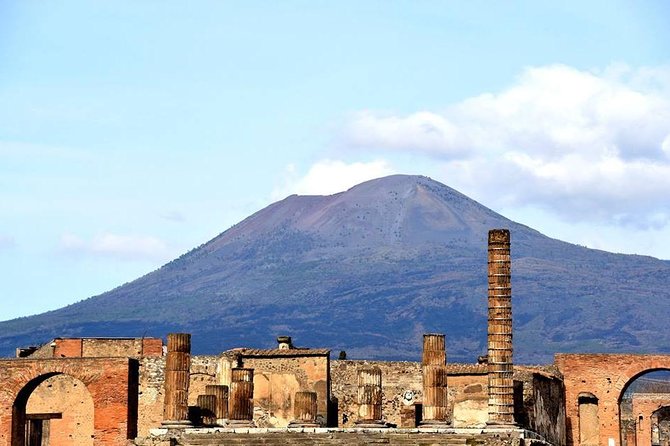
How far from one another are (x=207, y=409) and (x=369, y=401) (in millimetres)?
4807

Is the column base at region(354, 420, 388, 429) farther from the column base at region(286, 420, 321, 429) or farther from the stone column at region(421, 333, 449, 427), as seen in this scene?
the column base at region(286, 420, 321, 429)

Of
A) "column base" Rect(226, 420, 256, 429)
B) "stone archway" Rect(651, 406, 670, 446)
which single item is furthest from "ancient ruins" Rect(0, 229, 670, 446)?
"stone archway" Rect(651, 406, 670, 446)

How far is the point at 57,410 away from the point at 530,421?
13029mm

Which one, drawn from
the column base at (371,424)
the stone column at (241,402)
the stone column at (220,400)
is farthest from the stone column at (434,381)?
the stone column at (220,400)

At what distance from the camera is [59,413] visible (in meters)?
51.7

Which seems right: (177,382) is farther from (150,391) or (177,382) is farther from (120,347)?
(120,347)

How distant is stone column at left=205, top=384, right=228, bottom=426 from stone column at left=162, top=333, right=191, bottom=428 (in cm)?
158

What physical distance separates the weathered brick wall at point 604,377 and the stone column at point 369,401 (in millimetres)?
15948

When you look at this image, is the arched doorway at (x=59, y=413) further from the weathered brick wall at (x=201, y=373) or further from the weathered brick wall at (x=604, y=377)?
the weathered brick wall at (x=604, y=377)

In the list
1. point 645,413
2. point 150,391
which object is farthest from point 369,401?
point 645,413

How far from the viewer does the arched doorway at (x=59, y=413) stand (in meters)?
51.2

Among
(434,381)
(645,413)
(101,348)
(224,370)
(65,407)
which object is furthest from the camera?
(645,413)

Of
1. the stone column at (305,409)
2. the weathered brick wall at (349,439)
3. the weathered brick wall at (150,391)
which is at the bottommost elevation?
the weathered brick wall at (349,439)

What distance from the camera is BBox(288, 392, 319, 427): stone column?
4384 cm
